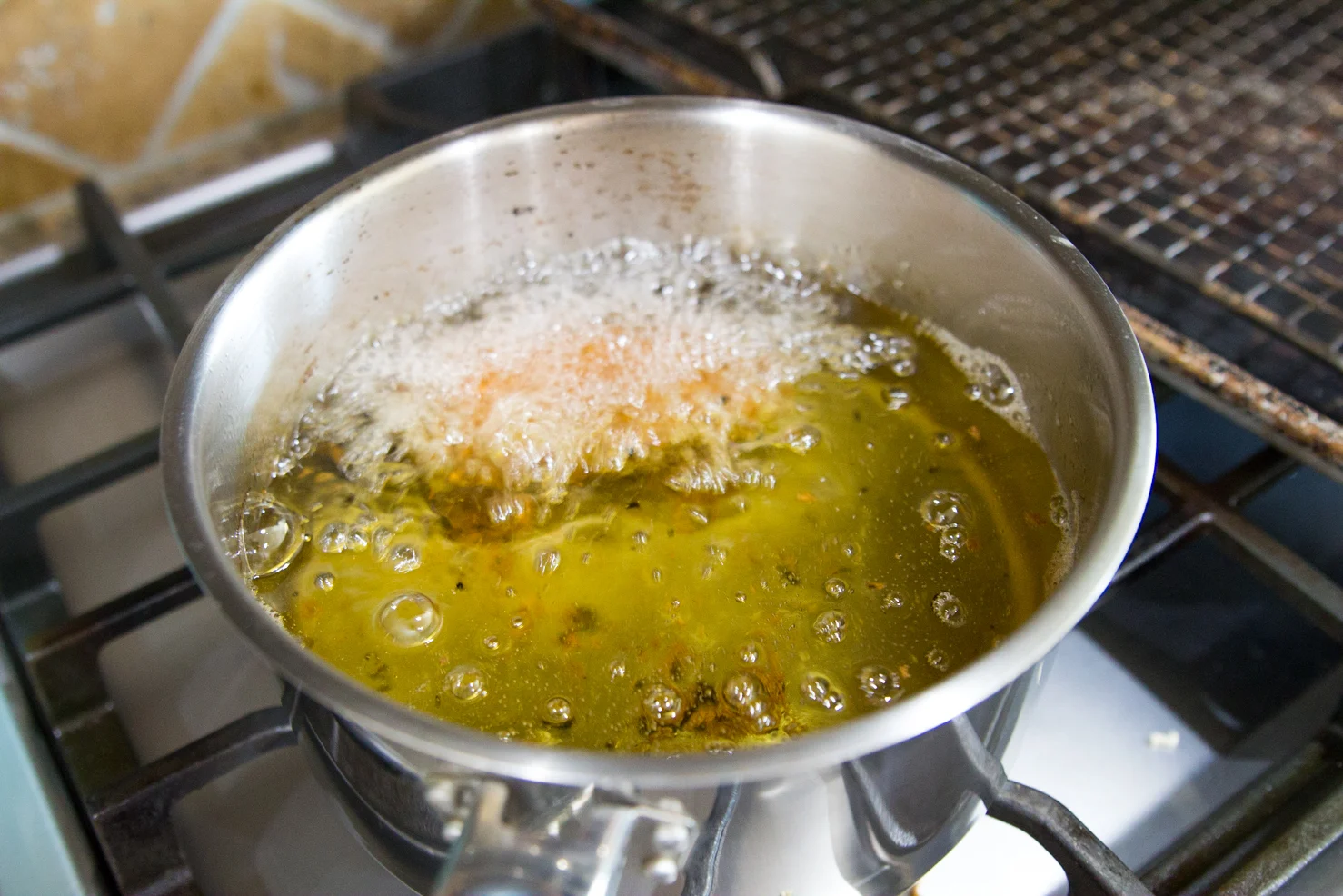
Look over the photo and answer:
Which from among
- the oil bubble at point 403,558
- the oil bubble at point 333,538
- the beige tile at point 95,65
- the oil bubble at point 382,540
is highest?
the beige tile at point 95,65

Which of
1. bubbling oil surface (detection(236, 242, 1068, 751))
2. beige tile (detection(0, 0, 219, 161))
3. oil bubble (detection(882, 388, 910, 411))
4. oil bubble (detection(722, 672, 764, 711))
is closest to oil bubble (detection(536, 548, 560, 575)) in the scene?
bubbling oil surface (detection(236, 242, 1068, 751))

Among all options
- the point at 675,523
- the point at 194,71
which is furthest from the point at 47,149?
the point at 675,523

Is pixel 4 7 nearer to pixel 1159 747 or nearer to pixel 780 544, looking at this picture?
pixel 780 544

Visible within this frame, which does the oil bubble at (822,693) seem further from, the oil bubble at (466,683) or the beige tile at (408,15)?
the beige tile at (408,15)

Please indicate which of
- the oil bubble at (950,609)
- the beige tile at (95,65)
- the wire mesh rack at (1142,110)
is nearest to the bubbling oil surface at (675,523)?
the oil bubble at (950,609)

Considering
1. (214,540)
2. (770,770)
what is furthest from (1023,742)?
(214,540)
